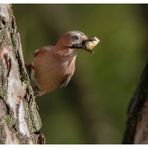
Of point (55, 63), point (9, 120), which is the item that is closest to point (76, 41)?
point (55, 63)

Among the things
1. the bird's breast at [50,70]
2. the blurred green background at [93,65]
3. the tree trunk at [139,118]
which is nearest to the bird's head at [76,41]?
the bird's breast at [50,70]

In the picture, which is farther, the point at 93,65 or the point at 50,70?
the point at 93,65

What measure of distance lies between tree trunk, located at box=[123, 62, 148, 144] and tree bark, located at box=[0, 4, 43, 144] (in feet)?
1.68

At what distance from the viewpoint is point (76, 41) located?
493 centimetres

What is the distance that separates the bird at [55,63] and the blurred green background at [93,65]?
16.2ft

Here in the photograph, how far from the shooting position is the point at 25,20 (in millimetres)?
11102

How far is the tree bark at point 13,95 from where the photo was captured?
130 inches

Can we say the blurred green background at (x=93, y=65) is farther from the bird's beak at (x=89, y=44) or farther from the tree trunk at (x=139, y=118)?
the tree trunk at (x=139, y=118)

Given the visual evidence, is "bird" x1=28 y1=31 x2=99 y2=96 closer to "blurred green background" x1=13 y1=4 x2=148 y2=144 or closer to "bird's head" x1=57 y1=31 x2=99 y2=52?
"bird's head" x1=57 y1=31 x2=99 y2=52

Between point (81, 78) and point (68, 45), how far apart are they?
5.43 m

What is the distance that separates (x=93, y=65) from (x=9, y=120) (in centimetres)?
835

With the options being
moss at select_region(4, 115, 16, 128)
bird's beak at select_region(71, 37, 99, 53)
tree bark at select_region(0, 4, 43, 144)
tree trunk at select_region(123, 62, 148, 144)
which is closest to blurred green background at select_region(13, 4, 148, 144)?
bird's beak at select_region(71, 37, 99, 53)

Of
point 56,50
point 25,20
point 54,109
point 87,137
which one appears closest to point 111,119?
point 87,137

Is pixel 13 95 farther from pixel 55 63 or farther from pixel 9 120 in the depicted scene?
pixel 55 63
